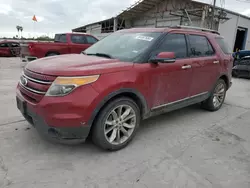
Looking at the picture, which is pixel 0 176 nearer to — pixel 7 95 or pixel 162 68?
pixel 162 68

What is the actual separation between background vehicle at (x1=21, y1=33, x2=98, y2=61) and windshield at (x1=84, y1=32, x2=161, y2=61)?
256 inches

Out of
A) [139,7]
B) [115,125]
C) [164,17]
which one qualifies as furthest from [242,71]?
[139,7]

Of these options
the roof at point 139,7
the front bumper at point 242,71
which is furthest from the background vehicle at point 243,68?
the roof at point 139,7

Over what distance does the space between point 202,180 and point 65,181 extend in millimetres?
1563

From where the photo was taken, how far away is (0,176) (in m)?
2.17

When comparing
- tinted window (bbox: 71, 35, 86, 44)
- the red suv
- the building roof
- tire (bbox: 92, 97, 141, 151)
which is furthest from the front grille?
the building roof

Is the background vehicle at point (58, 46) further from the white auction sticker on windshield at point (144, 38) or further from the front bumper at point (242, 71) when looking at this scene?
the front bumper at point (242, 71)

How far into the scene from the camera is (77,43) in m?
9.99

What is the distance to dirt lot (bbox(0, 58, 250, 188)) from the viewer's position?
2.20 meters

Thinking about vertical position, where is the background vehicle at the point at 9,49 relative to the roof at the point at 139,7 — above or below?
below

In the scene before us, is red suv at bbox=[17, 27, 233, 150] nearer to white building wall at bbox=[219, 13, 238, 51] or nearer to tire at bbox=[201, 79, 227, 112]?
tire at bbox=[201, 79, 227, 112]

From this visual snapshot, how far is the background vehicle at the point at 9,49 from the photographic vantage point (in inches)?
618

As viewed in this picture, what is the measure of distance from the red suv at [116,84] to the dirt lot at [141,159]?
1.08 ft

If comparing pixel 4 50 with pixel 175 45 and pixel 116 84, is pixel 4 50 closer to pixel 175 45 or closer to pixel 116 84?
pixel 175 45
